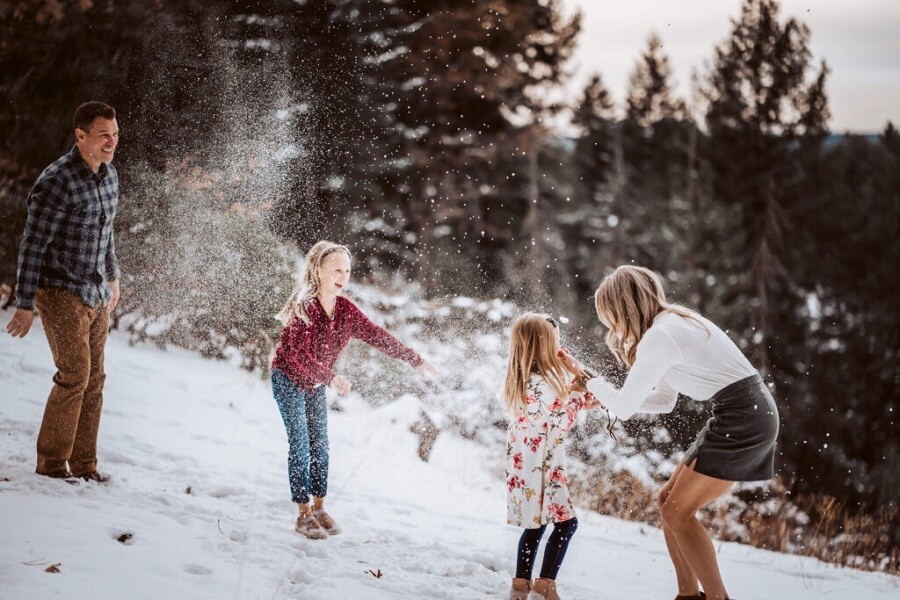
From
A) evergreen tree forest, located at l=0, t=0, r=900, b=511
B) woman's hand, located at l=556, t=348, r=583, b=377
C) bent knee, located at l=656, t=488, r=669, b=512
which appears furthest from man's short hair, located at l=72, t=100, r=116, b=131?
bent knee, located at l=656, t=488, r=669, b=512

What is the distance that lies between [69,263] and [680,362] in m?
2.70

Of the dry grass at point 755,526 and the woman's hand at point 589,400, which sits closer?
the woman's hand at point 589,400

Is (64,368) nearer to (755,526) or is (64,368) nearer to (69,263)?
(69,263)

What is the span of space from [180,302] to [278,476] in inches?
106

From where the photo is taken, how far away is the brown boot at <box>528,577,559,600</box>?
9.95ft

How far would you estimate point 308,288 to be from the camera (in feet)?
12.2

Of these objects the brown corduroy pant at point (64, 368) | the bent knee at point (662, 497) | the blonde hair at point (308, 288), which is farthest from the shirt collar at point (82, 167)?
the bent knee at point (662, 497)

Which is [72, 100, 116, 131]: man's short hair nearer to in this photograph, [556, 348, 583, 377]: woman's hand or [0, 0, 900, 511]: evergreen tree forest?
[556, 348, 583, 377]: woman's hand

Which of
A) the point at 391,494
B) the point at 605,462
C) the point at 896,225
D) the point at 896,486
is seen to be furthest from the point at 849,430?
the point at 391,494

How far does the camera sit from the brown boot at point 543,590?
303cm

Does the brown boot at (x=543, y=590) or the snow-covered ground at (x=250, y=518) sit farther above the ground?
the brown boot at (x=543, y=590)

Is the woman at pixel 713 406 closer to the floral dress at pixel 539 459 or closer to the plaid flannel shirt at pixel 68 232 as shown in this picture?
the floral dress at pixel 539 459

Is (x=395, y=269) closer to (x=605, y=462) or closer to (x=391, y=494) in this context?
(x=605, y=462)

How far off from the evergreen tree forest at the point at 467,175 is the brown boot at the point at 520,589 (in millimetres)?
4060
